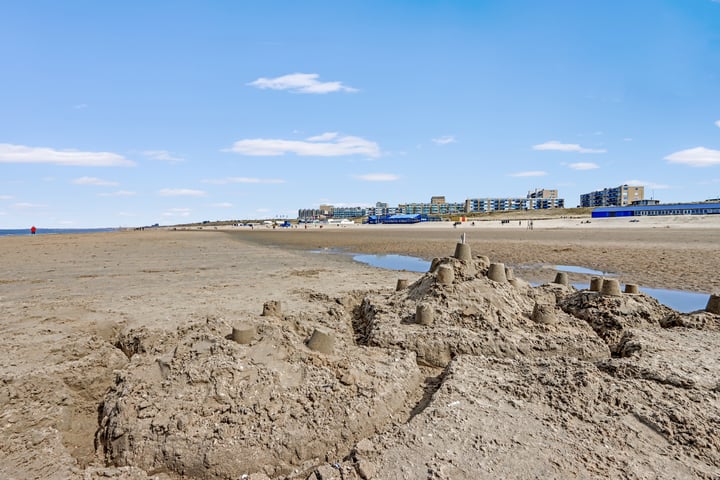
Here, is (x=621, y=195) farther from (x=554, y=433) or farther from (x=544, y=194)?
(x=554, y=433)

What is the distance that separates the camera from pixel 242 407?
295cm

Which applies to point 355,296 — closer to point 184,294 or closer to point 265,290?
point 265,290

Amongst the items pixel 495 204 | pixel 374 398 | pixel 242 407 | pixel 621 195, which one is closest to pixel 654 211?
pixel 621 195

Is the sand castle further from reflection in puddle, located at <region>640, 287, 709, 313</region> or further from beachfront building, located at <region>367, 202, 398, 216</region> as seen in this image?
beachfront building, located at <region>367, 202, 398, 216</region>

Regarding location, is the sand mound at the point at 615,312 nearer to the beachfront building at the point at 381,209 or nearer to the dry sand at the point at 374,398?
the dry sand at the point at 374,398

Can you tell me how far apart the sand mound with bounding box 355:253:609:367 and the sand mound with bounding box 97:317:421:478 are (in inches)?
48.0

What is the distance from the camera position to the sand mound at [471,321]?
4773mm

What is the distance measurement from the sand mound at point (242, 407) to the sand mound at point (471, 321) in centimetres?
122

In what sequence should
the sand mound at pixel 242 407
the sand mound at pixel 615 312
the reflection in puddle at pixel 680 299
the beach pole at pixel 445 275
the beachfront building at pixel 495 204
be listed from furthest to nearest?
the beachfront building at pixel 495 204 < the reflection in puddle at pixel 680 299 < the beach pole at pixel 445 275 < the sand mound at pixel 615 312 < the sand mound at pixel 242 407

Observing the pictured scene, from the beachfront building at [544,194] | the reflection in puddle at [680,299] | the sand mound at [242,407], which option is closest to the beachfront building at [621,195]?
the beachfront building at [544,194]

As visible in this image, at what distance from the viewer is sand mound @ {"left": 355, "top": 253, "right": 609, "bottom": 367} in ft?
15.7

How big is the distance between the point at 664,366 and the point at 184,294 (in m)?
7.65

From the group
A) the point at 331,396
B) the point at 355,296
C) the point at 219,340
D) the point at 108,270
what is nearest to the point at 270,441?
the point at 331,396

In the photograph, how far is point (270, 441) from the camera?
2775mm
